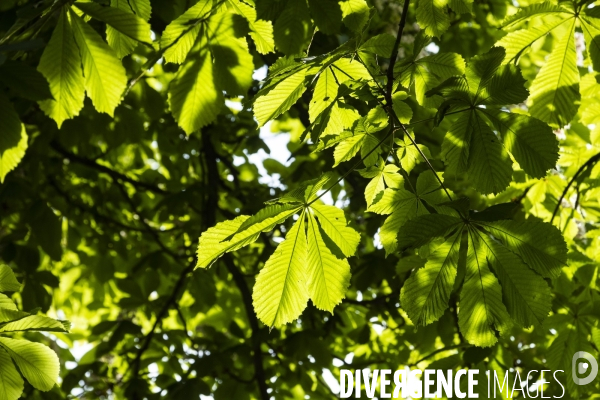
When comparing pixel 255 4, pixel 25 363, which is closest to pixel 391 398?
pixel 25 363

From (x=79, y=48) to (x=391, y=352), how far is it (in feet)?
8.62

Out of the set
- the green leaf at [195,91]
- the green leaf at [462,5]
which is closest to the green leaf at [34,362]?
the green leaf at [195,91]

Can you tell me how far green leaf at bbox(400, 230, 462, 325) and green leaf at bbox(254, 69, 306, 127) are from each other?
402mm

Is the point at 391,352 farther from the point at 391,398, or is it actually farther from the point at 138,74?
the point at 138,74

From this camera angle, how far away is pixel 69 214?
3516 mm

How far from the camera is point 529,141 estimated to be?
3.66 feet

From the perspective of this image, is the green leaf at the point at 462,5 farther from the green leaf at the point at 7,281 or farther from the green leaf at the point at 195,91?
the green leaf at the point at 7,281

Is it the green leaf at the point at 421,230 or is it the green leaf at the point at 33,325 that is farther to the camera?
the green leaf at the point at 33,325

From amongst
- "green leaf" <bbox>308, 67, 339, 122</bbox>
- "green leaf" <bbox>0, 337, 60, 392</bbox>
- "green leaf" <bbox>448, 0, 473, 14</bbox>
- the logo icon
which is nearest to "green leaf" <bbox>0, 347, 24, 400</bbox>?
"green leaf" <bbox>0, 337, 60, 392</bbox>

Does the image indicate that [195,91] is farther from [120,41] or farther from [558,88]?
[558,88]

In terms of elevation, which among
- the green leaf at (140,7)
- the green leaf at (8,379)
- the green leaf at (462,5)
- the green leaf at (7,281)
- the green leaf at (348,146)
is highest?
the green leaf at (140,7)

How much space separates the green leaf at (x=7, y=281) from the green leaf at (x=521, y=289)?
0.97 m

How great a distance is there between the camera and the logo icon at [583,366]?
2.01 meters

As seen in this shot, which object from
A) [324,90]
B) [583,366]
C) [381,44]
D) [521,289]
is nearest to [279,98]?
[324,90]
